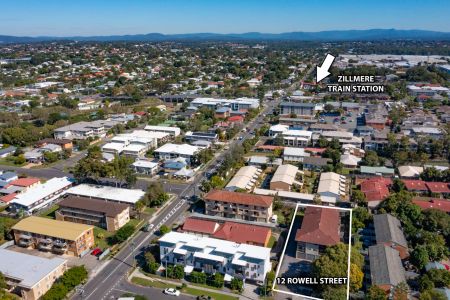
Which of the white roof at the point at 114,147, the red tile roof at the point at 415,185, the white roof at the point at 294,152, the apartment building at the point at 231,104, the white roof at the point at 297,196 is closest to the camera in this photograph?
the white roof at the point at 297,196

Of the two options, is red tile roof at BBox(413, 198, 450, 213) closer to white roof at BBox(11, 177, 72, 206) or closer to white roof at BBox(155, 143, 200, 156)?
white roof at BBox(155, 143, 200, 156)

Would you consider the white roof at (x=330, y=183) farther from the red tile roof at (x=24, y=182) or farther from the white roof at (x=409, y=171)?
the red tile roof at (x=24, y=182)

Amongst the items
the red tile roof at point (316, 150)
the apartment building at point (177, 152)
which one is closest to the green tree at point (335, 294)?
the apartment building at point (177, 152)

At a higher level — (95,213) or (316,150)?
(316,150)

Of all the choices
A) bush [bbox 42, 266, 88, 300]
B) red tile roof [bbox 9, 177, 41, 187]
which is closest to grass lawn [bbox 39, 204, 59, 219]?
red tile roof [bbox 9, 177, 41, 187]

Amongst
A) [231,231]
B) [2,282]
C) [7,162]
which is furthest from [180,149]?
[2,282]

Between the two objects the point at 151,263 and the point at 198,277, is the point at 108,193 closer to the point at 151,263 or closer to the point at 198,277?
the point at 151,263
